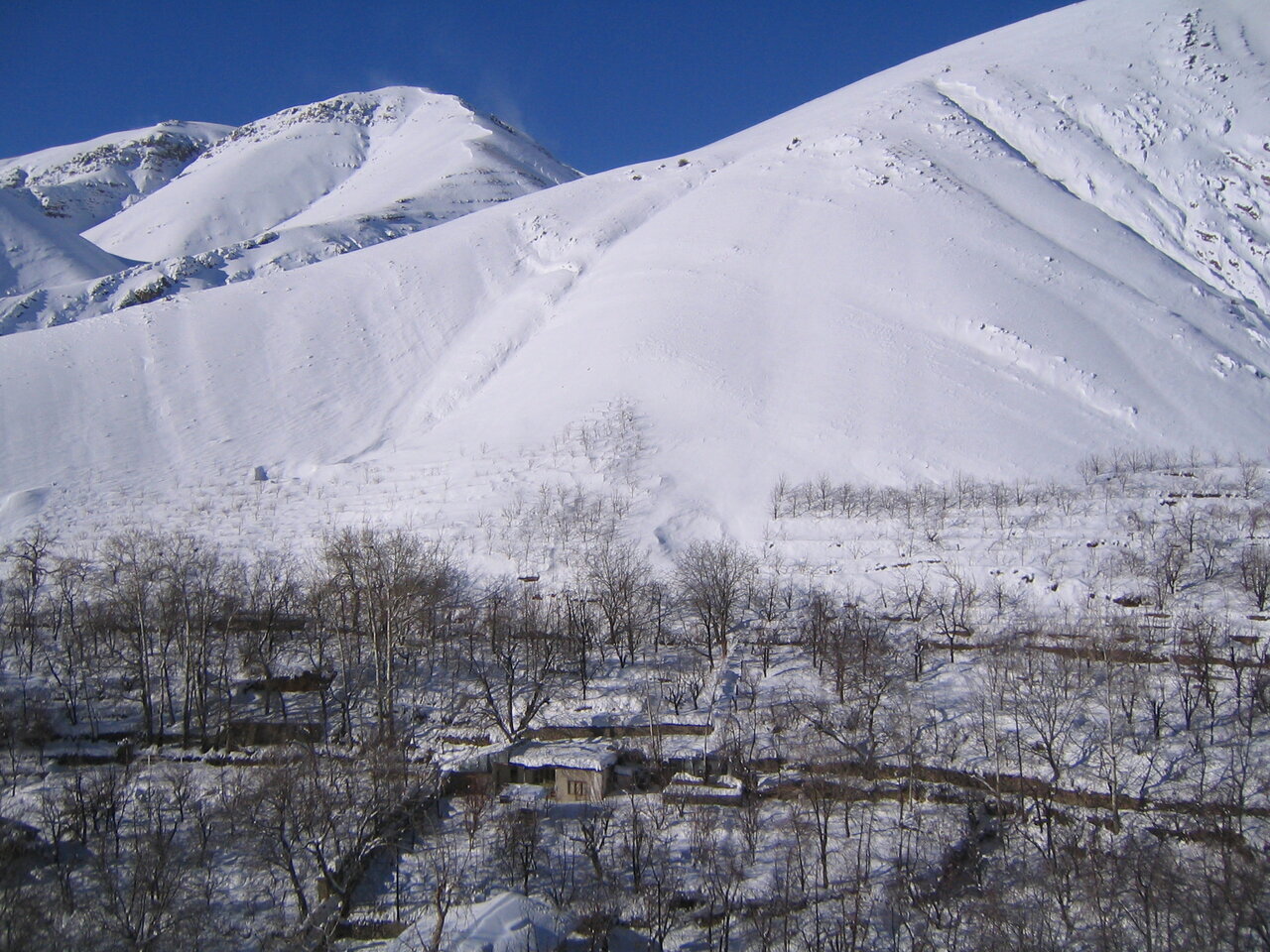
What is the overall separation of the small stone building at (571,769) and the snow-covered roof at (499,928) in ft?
14.0

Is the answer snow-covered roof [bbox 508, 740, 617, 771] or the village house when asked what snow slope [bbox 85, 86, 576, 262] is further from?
the village house

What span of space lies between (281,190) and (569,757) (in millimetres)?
126492

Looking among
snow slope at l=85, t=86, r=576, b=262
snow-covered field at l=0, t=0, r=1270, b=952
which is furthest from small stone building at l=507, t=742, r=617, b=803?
snow slope at l=85, t=86, r=576, b=262

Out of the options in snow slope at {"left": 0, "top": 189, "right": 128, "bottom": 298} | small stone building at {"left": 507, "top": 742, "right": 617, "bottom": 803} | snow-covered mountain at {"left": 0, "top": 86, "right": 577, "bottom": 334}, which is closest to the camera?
small stone building at {"left": 507, "top": 742, "right": 617, "bottom": 803}

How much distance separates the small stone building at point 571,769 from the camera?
1883cm

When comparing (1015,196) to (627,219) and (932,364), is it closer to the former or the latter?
(932,364)

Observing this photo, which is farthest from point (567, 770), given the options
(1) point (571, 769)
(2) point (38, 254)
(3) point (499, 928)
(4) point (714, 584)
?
(2) point (38, 254)

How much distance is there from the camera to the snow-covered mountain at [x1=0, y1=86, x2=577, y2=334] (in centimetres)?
7394

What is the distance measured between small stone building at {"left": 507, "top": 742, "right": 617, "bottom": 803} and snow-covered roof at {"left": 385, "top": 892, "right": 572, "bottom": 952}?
4257 millimetres

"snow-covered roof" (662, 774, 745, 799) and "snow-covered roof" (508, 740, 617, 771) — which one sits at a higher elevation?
"snow-covered roof" (508, 740, 617, 771)

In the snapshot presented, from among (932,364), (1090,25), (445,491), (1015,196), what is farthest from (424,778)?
(1090,25)

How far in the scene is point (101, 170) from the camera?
154625 millimetres

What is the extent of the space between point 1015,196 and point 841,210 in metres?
9.91

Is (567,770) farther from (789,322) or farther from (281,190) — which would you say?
(281,190)
